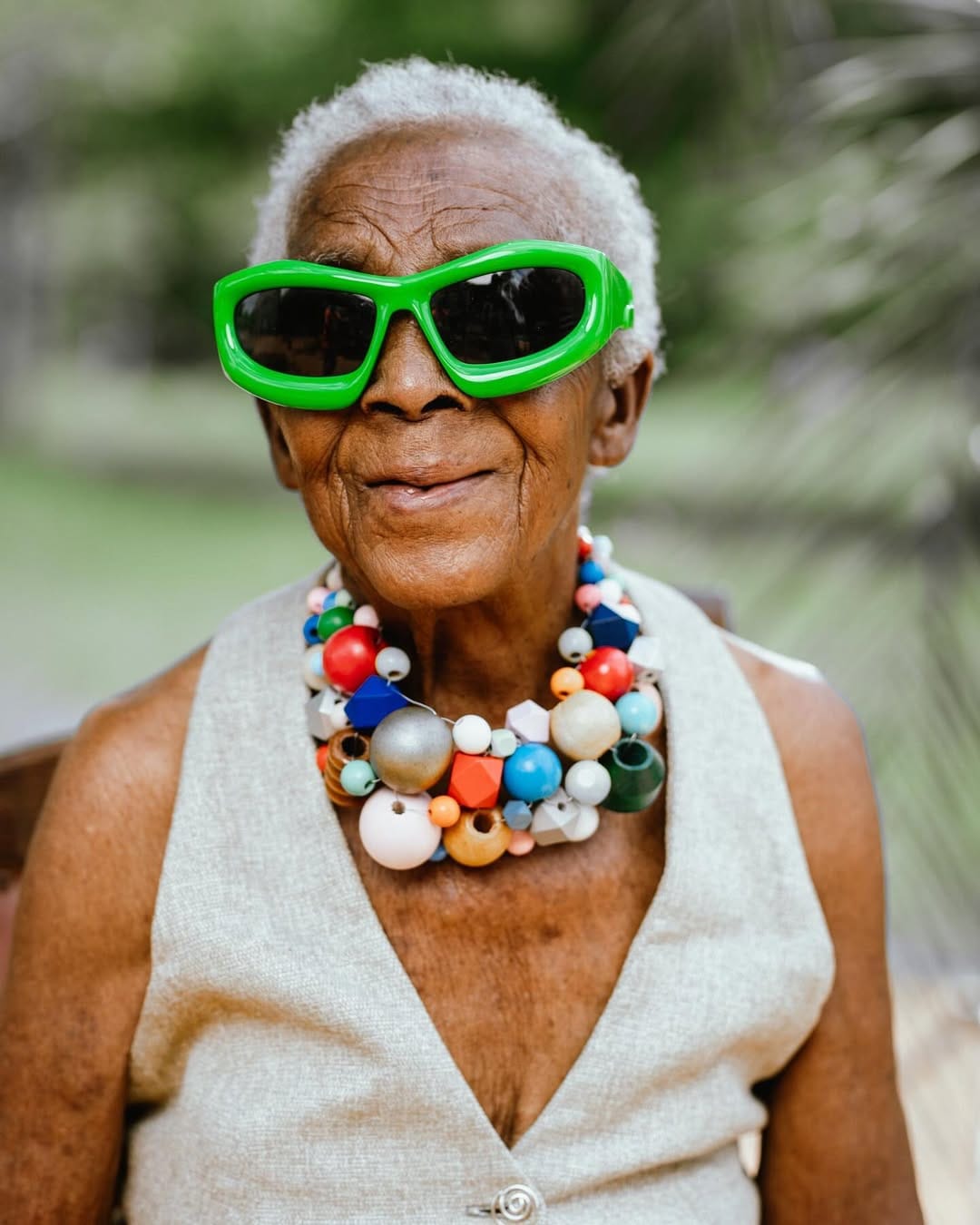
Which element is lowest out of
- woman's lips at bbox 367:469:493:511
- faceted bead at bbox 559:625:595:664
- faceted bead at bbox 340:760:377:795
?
faceted bead at bbox 340:760:377:795

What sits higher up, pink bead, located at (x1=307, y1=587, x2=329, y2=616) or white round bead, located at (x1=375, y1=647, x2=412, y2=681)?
pink bead, located at (x1=307, y1=587, x2=329, y2=616)

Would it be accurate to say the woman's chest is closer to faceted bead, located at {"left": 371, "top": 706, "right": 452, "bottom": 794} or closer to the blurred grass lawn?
faceted bead, located at {"left": 371, "top": 706, "right": 452, "bottom": 794}

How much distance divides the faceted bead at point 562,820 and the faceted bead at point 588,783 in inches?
0.6

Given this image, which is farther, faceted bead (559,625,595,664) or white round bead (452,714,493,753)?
faceted bead (559,625,595,664)

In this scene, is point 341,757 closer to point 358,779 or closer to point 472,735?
point 358,779

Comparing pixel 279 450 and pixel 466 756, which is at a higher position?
pixel 279 450

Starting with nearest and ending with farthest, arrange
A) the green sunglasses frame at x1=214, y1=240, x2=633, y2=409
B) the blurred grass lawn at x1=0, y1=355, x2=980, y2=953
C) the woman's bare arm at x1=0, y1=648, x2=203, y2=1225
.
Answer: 1. the green sunglasses frame at x1=214, y1=240, x2=633, y2=409
2. the woman's bare arm at x1=0, y1=648, x2=203, y2=1225
3. the blurred grass lawn at x1=0, y1=355, x2=980, y2=953

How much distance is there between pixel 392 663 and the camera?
1.59 m

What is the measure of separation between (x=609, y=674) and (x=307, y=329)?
24.1 inches

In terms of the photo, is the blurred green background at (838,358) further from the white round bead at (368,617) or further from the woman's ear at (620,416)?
the white round bead at (368,617)

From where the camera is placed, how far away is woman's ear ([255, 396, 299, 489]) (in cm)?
167

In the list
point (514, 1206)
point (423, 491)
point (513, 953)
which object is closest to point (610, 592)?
point (423, 491)

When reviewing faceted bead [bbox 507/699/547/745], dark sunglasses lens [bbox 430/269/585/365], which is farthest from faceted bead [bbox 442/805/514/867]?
dark sunglasses lens [bbox 430/269/585/365]

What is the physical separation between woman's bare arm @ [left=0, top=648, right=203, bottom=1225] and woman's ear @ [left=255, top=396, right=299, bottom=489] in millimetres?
451
